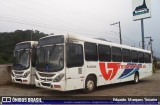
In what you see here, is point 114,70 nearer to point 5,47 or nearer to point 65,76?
point 65,76

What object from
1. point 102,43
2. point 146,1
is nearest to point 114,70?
point 102,43

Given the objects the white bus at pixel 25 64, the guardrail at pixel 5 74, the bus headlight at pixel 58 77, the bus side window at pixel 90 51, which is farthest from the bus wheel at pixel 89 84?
the guardrail at pixel 5 74

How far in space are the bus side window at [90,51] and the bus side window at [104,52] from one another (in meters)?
0.47

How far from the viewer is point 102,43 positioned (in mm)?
15289

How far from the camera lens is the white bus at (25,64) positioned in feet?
50.2

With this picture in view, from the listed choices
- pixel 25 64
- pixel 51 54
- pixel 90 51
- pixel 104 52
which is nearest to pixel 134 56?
pixel 104 52

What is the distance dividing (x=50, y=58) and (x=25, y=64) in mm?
3691

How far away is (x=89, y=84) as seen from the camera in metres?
13.7

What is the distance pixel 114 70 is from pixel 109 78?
2.66 feet

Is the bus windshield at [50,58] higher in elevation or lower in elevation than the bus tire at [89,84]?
higher

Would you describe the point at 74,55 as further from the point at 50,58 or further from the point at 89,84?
the point at 89,84

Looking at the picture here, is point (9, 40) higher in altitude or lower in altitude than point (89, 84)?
higher

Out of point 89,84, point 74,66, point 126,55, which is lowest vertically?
point 89,84

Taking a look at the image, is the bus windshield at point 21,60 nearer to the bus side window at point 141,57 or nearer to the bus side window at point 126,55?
the bus side window at point 126,55
